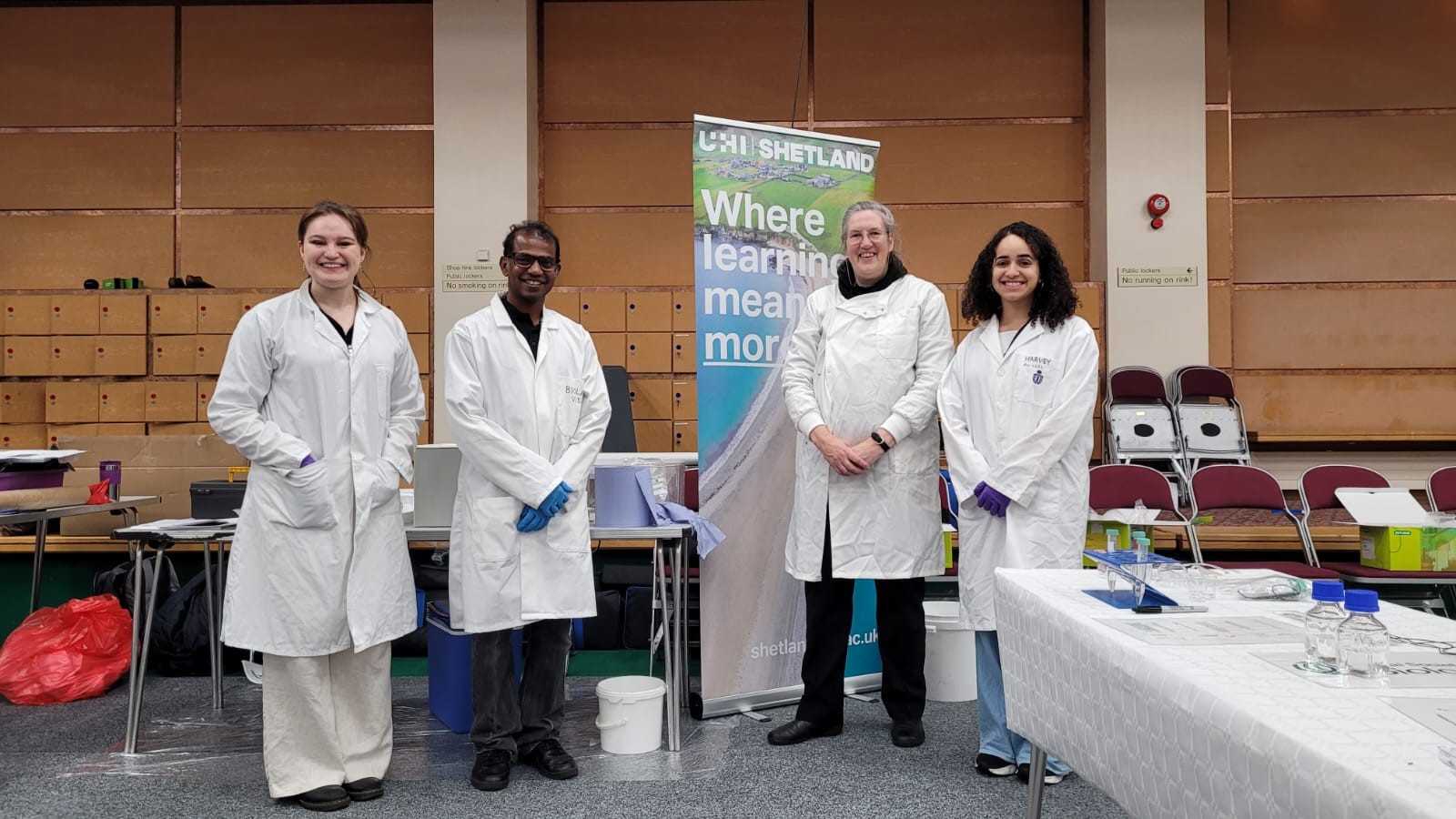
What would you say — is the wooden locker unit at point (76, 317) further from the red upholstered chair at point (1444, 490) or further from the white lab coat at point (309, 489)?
the red upholstered chair at point (1444, 490)

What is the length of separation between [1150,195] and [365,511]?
213 inches

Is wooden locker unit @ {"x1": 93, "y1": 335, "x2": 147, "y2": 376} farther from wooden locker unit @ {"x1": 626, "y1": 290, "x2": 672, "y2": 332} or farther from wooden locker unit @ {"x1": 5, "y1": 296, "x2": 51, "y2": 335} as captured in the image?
wooden locker unit @ {"x1": 626, "y1": 290, "x2": 672, "y2": 332}

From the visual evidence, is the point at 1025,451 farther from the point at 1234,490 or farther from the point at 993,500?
the point at 1234,490

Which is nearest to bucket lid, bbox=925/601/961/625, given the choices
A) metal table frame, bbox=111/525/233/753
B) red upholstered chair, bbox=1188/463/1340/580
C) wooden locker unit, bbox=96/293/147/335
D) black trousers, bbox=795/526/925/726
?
black trousers, bbox=795/526/925/726

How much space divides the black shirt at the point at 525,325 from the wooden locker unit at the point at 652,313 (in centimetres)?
345

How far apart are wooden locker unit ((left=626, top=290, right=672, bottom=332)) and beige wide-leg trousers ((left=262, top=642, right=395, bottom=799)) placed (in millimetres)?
3799

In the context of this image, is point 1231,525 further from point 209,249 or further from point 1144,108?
point 209,249

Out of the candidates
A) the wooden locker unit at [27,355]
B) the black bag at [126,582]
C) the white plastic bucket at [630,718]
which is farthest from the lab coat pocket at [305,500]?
the wooden locker unit at [27,355]

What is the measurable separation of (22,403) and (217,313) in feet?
4.49

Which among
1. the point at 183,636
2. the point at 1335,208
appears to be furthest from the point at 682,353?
the point at 1335,208

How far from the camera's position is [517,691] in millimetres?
2643

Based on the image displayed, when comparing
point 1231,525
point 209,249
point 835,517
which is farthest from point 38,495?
point 1231,525

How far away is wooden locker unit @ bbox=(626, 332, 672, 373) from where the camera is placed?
606 cm

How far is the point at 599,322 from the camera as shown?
605 centimetres
